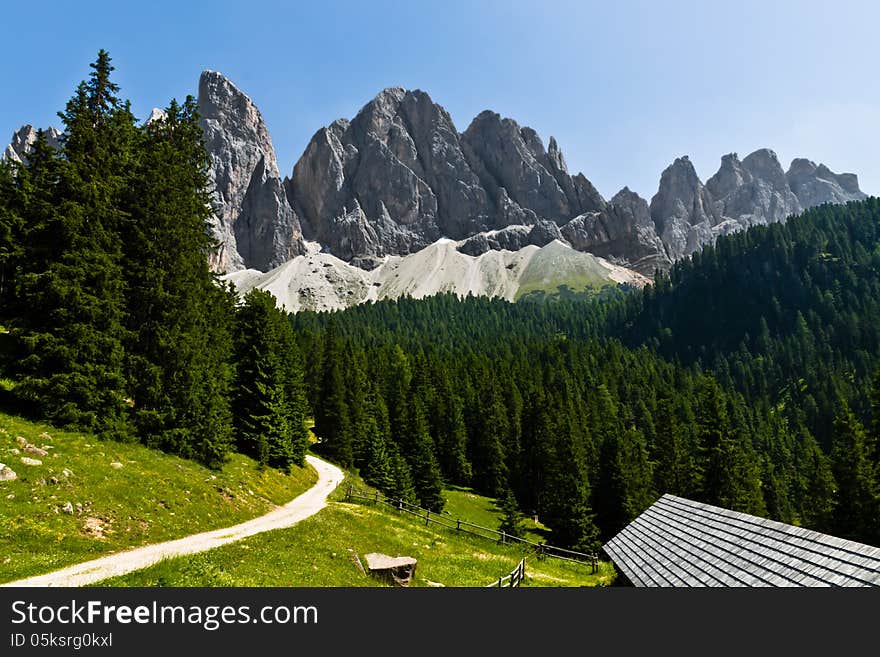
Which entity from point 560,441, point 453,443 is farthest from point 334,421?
point 560,441

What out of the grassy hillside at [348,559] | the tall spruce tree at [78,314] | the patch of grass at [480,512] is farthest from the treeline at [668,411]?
the tall spruce tree at [78,314]

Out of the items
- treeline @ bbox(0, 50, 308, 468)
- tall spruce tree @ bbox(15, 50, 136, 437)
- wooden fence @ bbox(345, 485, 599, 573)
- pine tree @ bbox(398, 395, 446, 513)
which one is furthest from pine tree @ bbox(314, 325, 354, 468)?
tall spruce tree @ bbox(15, 50, 136, 437)

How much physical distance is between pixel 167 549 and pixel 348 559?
7.57 m

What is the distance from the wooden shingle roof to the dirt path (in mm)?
17262

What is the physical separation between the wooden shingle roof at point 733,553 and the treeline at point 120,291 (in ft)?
85.5

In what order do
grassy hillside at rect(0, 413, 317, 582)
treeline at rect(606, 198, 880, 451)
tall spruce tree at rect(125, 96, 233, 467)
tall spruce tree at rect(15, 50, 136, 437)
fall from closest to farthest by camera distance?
1. grassy hillside at rect(0, 413, 317, 582)
2. tall spruce tree at rect(15, 50, 136, 437)
3. tall spruce tree at rect(125, 96, 233, 467)
4. treeline at rect(606, 198, 880, 451)

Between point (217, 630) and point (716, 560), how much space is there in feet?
48.2

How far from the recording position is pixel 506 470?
8425 cm

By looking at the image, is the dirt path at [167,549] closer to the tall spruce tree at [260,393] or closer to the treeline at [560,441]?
the tall spruce tree at [260,393]

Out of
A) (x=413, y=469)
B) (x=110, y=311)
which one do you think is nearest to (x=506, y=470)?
(x=413, y=469)

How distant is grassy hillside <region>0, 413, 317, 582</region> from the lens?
53.6 feet

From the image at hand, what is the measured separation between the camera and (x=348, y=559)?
2206cm

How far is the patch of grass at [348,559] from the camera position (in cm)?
1520

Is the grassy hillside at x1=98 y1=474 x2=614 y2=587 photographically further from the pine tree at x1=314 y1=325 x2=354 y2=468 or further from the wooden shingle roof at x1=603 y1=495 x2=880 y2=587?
the pine tree at x1=314 y1=325 x2=354 y2=468
